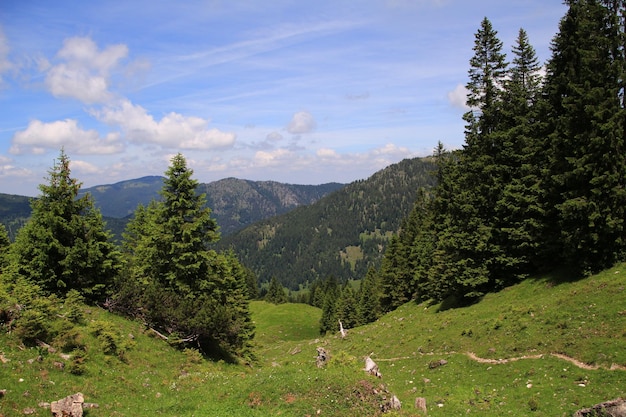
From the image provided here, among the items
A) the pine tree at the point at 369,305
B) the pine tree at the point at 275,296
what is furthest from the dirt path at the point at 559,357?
the pine tree at the point at 275,296

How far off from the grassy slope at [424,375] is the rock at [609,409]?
163cm

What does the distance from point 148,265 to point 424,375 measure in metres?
22.6

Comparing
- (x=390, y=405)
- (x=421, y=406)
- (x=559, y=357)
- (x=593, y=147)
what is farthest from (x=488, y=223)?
(x=390, y=405)

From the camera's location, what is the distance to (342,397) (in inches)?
615

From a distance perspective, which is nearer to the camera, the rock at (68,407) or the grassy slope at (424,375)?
the rock at (68,407)

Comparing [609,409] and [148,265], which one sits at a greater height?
[148,265]

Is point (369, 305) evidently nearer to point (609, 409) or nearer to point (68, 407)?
point (609, 409)

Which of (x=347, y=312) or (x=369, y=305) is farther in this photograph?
(x=347, y=312)

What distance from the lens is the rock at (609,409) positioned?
12.9 m

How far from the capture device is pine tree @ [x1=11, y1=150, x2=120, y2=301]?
A: 25.8 metres

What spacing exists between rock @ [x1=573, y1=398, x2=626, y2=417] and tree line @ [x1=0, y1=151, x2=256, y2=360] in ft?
68.3

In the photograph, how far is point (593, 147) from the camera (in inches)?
1041

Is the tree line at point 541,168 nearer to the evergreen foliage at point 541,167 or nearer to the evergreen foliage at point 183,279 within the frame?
the evergreen foliage at point 541,167

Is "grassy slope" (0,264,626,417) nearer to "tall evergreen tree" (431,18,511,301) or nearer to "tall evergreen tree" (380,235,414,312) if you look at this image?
"tall evergreen tree" (431,18,511,301)
